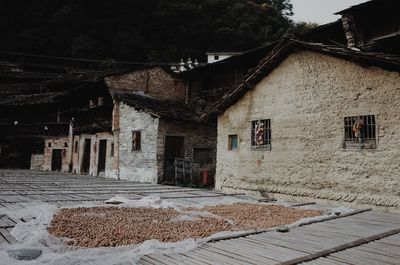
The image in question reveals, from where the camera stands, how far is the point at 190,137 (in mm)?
17312

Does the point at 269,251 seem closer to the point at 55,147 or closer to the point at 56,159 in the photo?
the point at 55,147

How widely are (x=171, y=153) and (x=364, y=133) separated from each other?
10468mm

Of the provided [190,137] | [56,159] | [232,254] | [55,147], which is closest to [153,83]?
[190,137]

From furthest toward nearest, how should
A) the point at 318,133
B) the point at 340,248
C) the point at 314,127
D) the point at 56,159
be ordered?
the point at 56,159 → the point at 314,127 → the point at 318,133 → the point at 340,248

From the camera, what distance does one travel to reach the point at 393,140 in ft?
24.2

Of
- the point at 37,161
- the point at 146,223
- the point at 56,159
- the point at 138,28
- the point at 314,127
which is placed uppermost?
the point at 138,28

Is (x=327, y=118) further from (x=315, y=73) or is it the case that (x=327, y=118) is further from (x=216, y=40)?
(x=216, y=40)

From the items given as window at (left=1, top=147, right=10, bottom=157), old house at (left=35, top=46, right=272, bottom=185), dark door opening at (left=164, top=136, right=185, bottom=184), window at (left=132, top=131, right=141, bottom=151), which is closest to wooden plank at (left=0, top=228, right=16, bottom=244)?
old house at (left=35, top=46, right=272, bottom=185)

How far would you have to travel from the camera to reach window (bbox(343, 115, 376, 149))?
7.84m

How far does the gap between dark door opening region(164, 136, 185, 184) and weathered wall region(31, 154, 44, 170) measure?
15605 millimetres

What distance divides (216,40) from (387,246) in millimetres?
36896

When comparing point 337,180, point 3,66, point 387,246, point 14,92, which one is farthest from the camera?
point 3,66

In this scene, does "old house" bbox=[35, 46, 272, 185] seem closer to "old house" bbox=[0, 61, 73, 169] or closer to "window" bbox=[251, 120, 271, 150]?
"old house" bbox=[0, 61, 73, 169]

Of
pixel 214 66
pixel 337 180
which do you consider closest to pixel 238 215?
pixel 337 180
